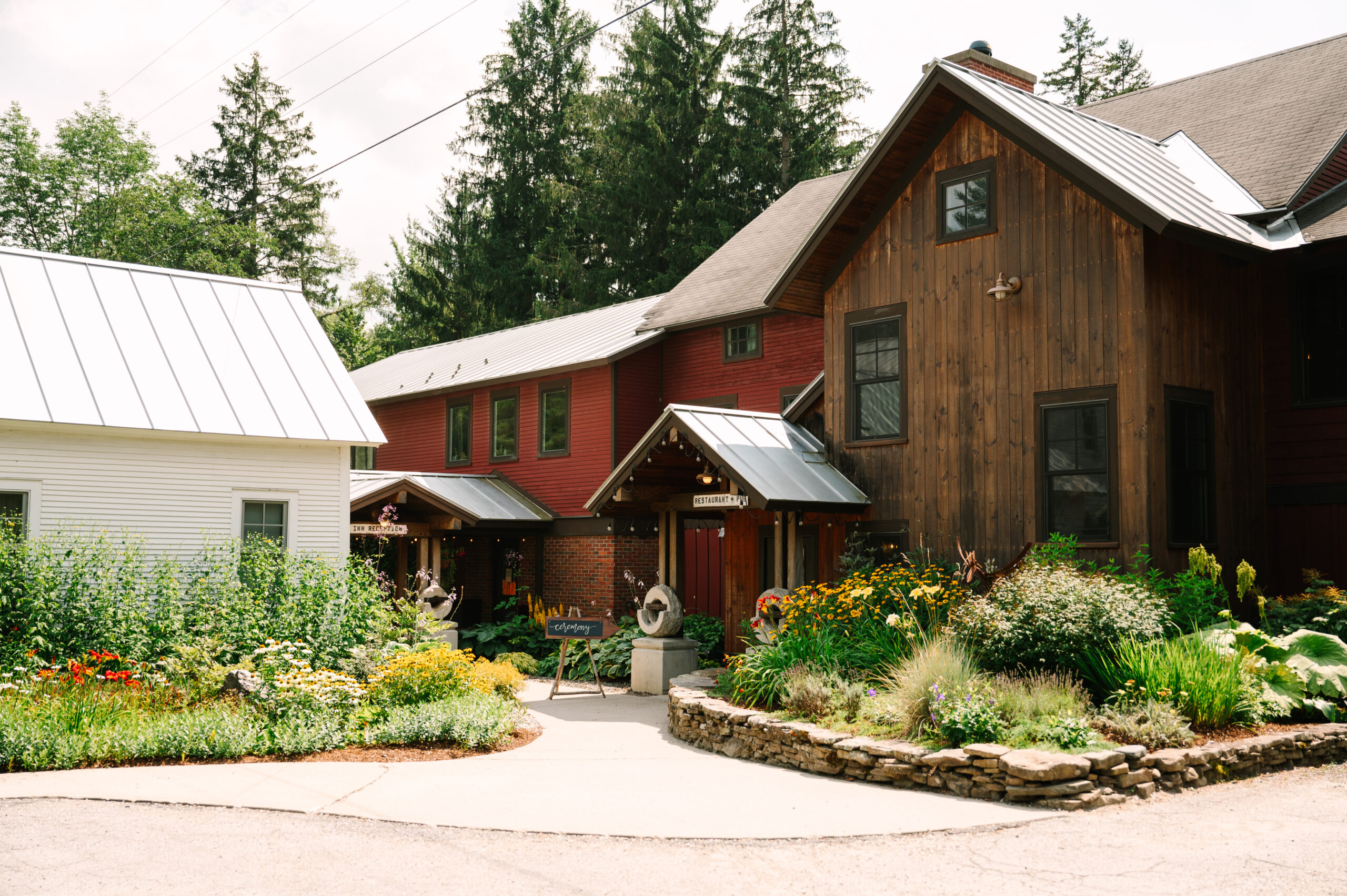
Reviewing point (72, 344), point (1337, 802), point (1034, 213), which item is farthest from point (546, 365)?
point (1337, 802)

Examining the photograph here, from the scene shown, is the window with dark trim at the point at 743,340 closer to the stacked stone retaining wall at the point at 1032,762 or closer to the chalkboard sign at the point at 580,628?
the chalkboard sign at the point at 580,628

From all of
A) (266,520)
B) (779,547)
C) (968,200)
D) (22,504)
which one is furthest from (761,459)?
(22,504)

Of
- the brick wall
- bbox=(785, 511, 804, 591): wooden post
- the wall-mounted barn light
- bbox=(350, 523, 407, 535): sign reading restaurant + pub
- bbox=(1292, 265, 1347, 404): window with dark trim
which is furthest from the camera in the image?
the brick wall

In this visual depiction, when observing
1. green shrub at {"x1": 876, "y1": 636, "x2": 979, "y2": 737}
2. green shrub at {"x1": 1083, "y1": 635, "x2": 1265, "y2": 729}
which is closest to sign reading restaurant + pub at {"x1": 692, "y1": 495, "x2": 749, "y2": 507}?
green shrub at {"x1": 876, "y1": 636, "x2": 979, "y2": 737}

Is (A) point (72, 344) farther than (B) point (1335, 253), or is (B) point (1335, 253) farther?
(A) point (72, 344)

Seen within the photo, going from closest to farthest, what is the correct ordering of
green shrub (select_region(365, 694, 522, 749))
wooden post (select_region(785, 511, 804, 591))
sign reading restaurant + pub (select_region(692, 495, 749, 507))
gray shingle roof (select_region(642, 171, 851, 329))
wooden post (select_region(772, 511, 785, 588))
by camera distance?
green shrub (select_region(365, 694, 522, 749))
sign reading restaurant + pub (select_region(692, 495, 749, 507))
wooden post (select_region(785, 511, 804, 591))
wooden post (select_region(772, 511, 785, 588))
gray shingle roof (select_region(642, 171, 851, 329))

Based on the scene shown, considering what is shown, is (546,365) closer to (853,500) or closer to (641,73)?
(853,500)

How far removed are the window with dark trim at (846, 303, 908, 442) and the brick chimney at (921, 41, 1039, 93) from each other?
3331 mm

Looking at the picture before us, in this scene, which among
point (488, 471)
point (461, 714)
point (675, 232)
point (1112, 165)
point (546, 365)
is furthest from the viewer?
point (675, 232)

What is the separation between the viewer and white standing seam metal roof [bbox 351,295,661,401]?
22.1m

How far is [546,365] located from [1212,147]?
12.5m

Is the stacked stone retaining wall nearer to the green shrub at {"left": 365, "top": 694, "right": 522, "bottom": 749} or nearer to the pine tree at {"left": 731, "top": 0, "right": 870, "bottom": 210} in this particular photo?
the green shrub at {"left": 365, "top": 694, "right": 522, "bottom": 749}

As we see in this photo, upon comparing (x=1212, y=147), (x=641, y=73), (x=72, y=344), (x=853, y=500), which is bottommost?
(x=853, y=500)

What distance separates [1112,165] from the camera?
40.5 ft
